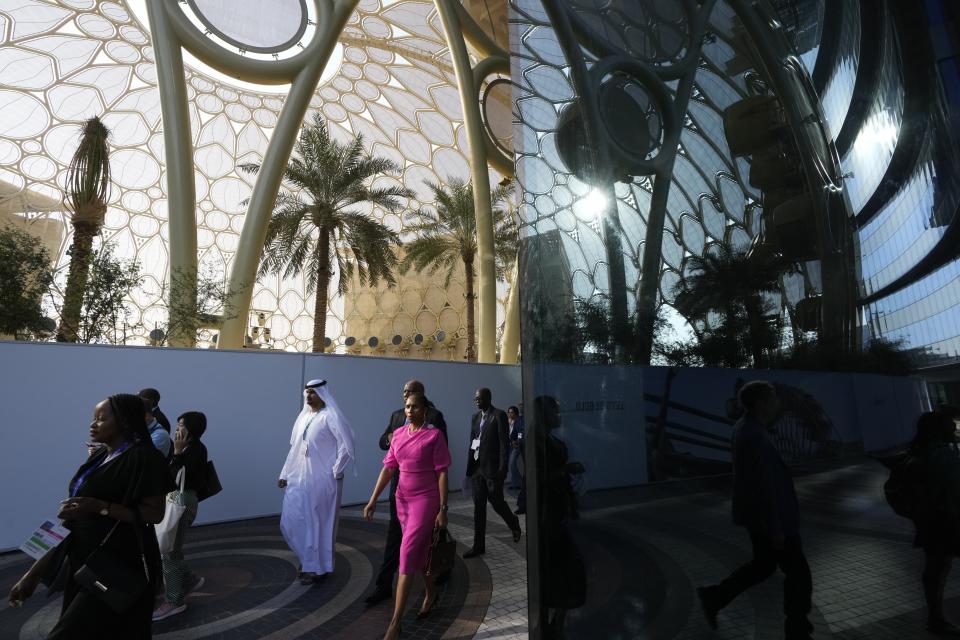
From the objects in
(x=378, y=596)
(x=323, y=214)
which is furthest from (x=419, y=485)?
(x=323, y=214)

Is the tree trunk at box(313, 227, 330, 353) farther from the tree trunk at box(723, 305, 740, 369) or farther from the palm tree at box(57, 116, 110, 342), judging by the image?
the tree trunk at box(723, 305, 740, 369)

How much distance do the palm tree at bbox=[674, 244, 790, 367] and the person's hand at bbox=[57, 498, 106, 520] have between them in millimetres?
2625

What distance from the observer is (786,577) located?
1.18 metres

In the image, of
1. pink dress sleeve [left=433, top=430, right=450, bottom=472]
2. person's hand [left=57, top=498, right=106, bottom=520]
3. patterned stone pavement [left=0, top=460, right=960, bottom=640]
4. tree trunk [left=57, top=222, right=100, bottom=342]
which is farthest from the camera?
tree trunk [left=57, top=222, right=100, bottom=342]

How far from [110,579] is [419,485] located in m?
2.07

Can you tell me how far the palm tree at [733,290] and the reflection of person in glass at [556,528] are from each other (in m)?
0.58

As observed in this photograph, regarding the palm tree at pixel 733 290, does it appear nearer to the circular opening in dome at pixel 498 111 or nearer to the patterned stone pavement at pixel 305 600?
the patterned stone pavement at pixel 305 600

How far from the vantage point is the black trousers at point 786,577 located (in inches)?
44.6

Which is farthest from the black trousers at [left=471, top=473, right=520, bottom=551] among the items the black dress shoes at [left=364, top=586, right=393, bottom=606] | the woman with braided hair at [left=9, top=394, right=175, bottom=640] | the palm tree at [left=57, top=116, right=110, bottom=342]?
the palm tree at [left=57, top=116, right=110, bottom=342]

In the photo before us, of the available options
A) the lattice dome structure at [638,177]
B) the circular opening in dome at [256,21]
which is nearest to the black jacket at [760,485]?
the lattice dome structure at [638,177]

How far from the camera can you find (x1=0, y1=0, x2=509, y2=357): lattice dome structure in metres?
30.2

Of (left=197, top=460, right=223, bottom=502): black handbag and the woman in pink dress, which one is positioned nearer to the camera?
the woman in pink dress

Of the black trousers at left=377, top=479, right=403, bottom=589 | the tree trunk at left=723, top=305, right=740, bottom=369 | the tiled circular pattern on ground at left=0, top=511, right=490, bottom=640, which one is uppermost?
the tree trunk at left=723, top=305, right=740, bottom=369

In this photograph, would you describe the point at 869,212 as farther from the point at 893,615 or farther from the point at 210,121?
the point at 210,121
